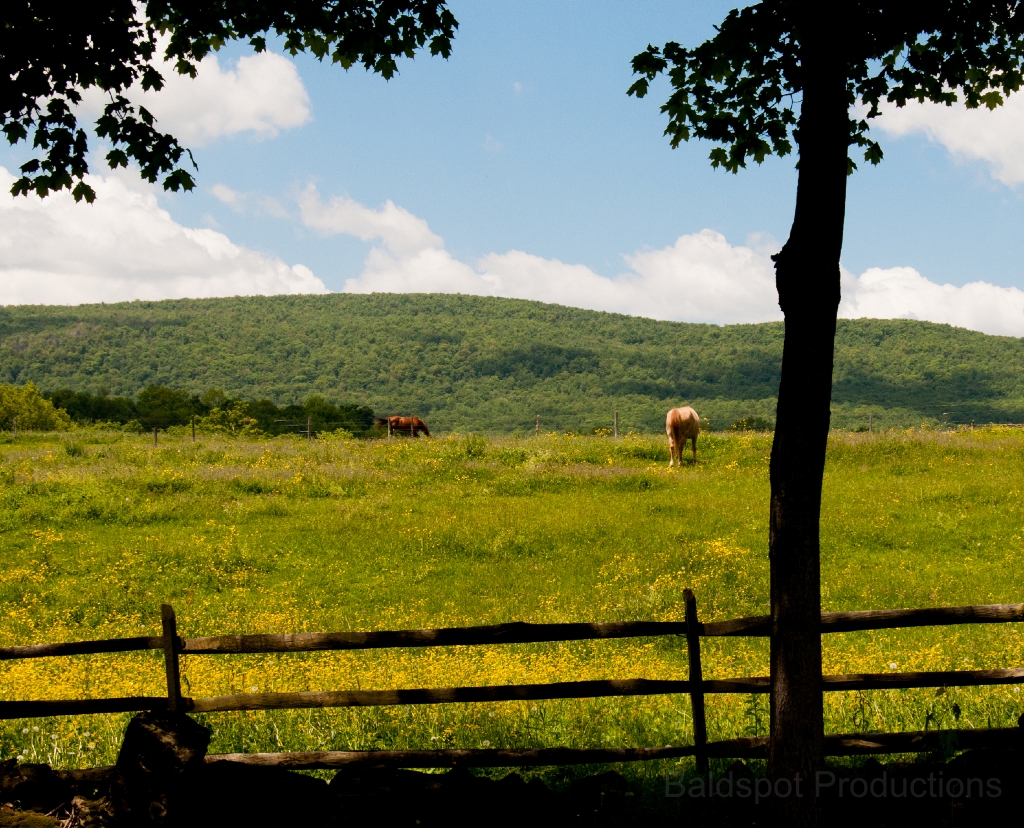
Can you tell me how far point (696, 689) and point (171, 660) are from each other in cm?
384

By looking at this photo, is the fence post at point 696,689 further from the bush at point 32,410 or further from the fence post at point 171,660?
the bush at point 32,410

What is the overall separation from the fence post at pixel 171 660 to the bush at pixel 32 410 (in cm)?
6412

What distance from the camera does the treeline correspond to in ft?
194

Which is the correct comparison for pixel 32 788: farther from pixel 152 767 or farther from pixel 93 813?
pixel 152 767

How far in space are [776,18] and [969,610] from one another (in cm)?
465

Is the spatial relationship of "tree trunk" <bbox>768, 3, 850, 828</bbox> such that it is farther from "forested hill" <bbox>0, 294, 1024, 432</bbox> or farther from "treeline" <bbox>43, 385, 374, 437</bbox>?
"forested hill" <bbox>0, 294, 1024, 432</bbox>

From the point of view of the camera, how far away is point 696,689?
6125mm

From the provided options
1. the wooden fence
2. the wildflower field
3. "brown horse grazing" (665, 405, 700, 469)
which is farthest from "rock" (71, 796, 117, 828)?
"brown horse grazing" (665, 405, 700, 469)

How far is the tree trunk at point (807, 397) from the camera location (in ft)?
15.5

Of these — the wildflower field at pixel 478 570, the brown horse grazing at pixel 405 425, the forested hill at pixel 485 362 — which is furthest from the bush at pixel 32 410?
the forested hill at pixel 485 362

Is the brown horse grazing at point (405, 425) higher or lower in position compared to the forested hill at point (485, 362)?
lower

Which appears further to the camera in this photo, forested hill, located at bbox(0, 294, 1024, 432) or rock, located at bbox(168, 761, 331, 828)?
forested hill, located at bbox(0, 294, 1024, 432)

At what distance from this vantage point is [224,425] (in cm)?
5547

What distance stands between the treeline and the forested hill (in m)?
33.8
